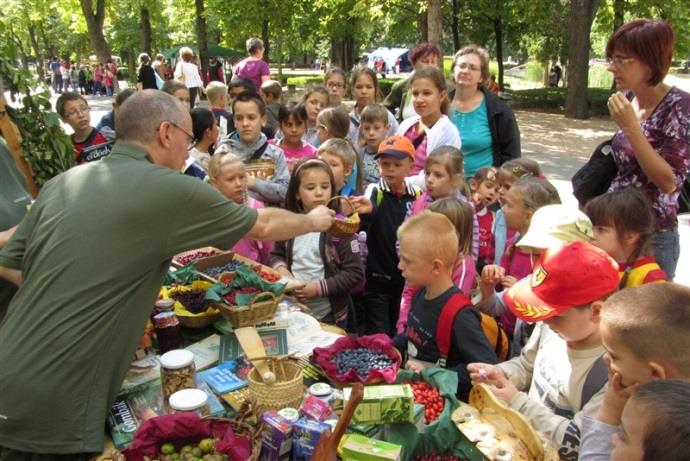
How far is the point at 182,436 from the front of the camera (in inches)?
75.7

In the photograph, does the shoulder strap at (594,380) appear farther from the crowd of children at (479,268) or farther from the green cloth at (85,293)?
the green cloth at (85,293)

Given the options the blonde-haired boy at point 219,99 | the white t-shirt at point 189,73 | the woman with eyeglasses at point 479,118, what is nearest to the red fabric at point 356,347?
the woman with eyeglasses at point 479,118

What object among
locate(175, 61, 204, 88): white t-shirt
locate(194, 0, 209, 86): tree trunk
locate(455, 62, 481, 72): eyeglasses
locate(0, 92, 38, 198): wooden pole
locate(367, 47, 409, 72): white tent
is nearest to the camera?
locate(0, 92, 38, 198): wooden pole

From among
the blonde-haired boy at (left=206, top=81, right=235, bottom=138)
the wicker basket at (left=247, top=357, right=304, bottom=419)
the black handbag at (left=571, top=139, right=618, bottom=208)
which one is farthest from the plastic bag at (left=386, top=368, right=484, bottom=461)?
the blonde-haired boy at (left=206, top=81, right=235, bottom=138)

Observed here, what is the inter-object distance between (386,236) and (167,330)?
6.29ft

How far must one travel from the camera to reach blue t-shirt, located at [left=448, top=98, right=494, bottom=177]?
4781mm

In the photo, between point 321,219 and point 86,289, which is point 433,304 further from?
point 86,289

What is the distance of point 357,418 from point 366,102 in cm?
464

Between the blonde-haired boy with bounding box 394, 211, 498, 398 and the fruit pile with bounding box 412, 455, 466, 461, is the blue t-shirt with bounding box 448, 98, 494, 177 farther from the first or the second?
the fruit pile with bounding box 412, 455, 466, 461

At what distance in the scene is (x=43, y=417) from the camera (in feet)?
6.59

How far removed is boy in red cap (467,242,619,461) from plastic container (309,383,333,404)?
0.58m

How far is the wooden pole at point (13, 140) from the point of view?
11.1ft

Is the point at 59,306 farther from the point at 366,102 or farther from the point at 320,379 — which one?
the point at 366,102

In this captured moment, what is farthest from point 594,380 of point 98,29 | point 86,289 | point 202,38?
point 98,29
